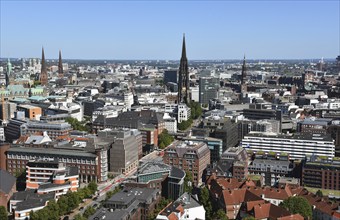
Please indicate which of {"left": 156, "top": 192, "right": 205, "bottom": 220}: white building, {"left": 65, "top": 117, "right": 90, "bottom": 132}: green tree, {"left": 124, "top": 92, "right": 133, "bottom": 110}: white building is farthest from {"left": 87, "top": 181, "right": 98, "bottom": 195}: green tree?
{"left": 124, "top": 92, "right": 133, "bottom": 110}: white building

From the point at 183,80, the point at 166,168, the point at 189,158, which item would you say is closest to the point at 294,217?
the point at 166,168

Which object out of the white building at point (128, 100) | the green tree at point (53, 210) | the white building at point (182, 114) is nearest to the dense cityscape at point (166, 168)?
the green tree at point (53, 210)

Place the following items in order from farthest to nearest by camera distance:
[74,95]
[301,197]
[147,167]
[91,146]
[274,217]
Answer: [74,95] → [91,146] → [147,167] → [301,197] → [274,217]

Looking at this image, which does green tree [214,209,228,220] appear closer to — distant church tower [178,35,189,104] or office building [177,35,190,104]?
office building [177,35,190,104]

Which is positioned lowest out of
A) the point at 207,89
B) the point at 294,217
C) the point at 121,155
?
the point at 294,217

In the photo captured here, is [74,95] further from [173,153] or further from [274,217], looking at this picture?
[274,217]

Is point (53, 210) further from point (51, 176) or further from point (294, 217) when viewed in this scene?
point (294, 217)

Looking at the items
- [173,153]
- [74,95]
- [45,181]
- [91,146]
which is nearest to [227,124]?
[173,153]
